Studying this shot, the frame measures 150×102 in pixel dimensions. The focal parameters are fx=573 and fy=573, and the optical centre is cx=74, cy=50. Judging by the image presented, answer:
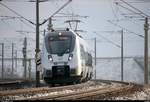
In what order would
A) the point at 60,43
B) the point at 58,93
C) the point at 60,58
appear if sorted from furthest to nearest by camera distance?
the point at 60,43, the point at 60,58, the point at 58,93

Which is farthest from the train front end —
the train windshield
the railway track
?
the railway track

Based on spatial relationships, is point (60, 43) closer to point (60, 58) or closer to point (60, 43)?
point (60, 43)

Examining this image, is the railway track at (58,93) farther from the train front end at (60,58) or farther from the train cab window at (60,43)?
the train cab window at (60,43)

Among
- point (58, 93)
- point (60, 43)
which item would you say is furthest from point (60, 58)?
Answer: point (58, 93)

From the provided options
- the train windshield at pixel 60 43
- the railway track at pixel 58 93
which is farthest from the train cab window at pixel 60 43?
the railway track at pixel 58 93

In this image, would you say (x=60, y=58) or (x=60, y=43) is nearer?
(x=60, y=58)

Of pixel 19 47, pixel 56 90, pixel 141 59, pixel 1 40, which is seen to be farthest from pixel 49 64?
pixel 141 59

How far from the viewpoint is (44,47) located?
36406mm

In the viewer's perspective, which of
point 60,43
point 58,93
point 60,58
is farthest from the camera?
point 60,43

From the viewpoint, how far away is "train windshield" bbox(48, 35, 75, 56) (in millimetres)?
36000

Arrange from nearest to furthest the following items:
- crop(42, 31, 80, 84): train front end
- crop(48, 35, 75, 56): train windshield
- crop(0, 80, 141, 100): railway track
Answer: crop(0, 80, 141, 100): railway track, crop(42, 31, 80, 84): train front end, crop(48, 35, 75, 56): train windshield

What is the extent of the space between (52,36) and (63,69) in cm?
223

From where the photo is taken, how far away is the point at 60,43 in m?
36.1

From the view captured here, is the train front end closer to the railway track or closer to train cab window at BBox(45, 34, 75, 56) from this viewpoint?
train cab window at BBox(45, 34, 75, 56)
